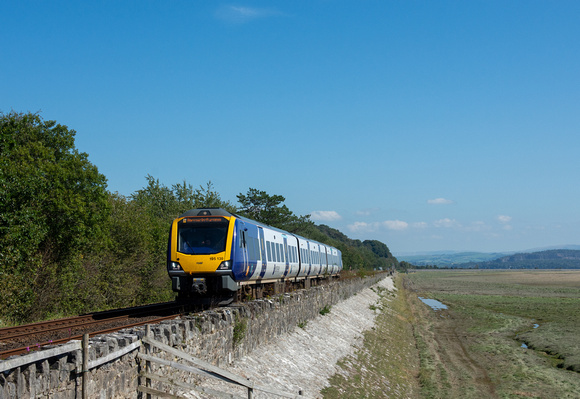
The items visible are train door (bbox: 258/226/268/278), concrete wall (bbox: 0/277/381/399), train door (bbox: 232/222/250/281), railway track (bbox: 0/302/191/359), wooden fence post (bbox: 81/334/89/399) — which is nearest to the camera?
concrete wall (bbox: 0/277/381/399)

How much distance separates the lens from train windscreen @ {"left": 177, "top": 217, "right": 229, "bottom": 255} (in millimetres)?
17047

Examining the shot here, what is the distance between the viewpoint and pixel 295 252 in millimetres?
28859

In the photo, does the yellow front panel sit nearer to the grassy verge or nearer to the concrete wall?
the concrete wall

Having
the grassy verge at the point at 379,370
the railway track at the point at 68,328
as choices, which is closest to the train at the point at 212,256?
the railway track at the point at 68,328

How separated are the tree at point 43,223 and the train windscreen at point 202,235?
31.8 feet

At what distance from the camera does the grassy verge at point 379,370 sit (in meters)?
16.8

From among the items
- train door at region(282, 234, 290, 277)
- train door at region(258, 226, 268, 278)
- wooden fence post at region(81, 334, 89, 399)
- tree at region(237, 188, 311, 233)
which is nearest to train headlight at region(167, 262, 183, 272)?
train door at region(258, 226, 268, 278)

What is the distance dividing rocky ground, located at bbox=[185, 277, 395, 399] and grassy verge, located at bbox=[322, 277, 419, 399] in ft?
1.36

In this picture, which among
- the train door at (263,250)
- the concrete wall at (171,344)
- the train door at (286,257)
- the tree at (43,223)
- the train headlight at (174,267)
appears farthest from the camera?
the train door at (286,257)

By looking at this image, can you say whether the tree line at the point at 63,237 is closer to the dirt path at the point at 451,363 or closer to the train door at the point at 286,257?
the train door at the point at 286,257

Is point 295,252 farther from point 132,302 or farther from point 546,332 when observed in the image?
point 546,332

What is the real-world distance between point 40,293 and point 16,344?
16.9m

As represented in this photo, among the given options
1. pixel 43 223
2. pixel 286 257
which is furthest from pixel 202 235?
pixel 43 223

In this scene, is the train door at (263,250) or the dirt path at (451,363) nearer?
the dirt path at (451,363)
